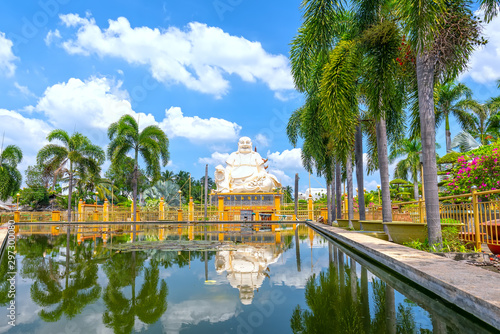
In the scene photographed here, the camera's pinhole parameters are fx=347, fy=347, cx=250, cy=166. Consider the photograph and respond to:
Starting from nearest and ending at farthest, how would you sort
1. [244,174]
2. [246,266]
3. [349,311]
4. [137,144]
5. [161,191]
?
[349,311] < [246,266] < [137,144] < [244,174] < [161,191]

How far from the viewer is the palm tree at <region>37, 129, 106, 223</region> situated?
2502 cm

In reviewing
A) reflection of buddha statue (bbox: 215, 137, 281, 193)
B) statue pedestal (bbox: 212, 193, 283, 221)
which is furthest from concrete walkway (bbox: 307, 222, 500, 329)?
reflection of buddha statue (bbox: 215, 137, 281, 193)

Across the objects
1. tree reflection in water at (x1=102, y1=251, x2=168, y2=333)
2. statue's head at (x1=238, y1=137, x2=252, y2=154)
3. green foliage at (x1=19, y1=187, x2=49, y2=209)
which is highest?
statue's head at (x1=238, y1=137, x2=252, y2=154)

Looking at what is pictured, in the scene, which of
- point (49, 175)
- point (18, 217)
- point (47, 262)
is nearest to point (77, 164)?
point (49, 175)

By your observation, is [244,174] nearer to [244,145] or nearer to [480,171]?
[244,145]

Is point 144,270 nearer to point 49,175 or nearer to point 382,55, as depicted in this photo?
point 382,55

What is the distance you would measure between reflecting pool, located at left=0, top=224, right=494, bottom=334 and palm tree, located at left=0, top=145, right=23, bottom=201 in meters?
24.4

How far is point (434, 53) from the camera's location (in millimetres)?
8008

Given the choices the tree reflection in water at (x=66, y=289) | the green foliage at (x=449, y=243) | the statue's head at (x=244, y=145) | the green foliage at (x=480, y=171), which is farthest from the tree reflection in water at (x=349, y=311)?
the statue's head at (x=244, y=145)

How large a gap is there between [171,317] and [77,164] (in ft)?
82.8

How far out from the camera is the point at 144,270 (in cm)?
639

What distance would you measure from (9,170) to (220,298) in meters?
30.2

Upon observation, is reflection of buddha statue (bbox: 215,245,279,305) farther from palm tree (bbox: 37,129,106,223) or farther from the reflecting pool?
palm tree (bbox: 37,129,106,223)

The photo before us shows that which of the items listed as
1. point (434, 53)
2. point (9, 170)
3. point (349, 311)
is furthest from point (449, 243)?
point (9, 170)
